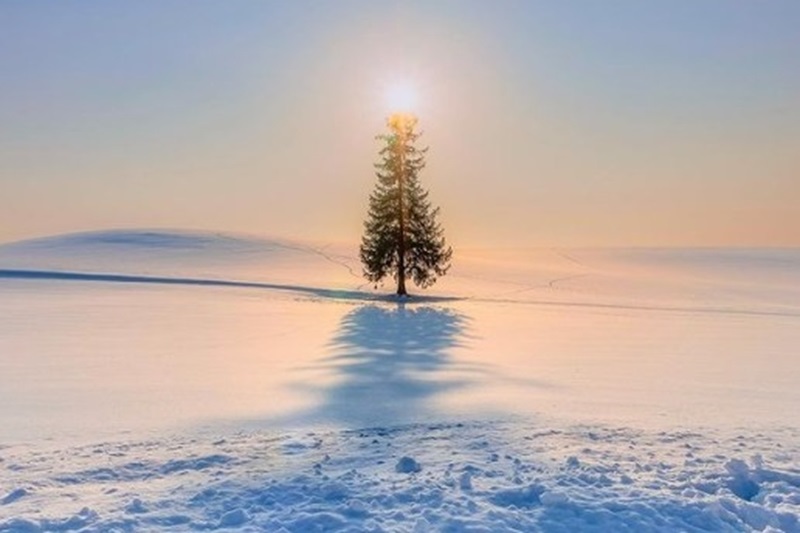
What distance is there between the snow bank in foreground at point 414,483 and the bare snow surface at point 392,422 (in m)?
0.03

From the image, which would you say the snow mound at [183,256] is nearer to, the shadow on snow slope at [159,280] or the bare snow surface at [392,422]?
the shadow on snow slope at [159,280]

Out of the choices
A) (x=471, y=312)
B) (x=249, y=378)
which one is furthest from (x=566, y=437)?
(x=471, y=312)

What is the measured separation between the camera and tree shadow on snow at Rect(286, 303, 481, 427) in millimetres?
10500

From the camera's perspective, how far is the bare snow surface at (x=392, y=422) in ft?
20.6

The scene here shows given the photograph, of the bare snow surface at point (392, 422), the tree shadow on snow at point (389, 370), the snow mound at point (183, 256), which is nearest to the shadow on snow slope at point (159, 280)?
the snow mound at point (183, 256)

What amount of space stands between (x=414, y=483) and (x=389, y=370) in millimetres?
7790

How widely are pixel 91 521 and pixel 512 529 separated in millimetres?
3699

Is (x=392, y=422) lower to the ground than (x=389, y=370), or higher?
lower

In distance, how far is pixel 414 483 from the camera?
682 cm

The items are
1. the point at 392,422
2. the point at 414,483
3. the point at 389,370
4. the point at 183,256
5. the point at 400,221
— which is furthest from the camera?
the point at 183,256

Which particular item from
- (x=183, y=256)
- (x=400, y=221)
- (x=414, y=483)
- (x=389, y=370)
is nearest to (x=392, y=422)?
(x=414, y=483)

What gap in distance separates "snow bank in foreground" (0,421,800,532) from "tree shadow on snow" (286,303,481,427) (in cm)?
162

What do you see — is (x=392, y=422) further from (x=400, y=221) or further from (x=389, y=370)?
(x=400, y=221)

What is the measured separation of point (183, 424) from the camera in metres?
9.59
